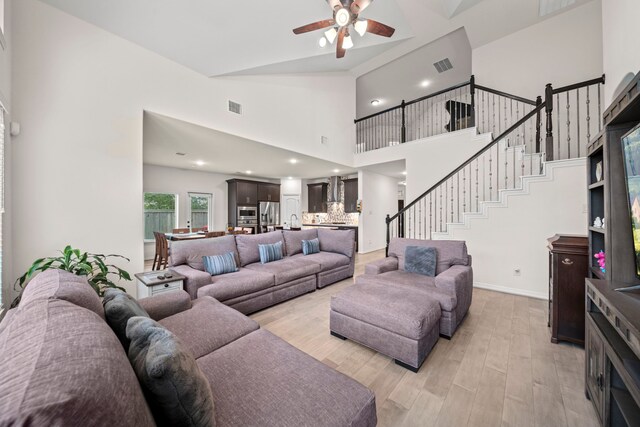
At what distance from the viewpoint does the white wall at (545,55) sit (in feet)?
13.7

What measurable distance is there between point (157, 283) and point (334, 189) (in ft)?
20.7

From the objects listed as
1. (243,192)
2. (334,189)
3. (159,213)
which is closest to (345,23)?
(334,189)

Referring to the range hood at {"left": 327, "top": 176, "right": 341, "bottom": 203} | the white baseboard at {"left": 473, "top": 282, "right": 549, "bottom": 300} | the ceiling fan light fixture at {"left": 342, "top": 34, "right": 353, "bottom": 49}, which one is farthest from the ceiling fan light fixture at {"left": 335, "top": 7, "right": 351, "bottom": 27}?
the range hood at {"left": 327, "top": 176, "right": 341, "bottom": 203}

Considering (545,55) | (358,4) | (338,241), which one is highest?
(545,55)

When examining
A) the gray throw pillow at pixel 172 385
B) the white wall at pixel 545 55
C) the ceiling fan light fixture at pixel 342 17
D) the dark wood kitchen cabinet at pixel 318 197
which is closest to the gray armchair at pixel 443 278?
the gray throw pillow at pixel 172 385

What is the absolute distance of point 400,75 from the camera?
6.32m

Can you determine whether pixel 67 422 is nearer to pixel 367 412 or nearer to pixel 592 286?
pixel 367 412

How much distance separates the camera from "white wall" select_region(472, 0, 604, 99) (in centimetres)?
418

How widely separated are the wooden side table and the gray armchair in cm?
204

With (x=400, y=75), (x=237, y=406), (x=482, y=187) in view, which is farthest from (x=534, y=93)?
(x=237, y=406)

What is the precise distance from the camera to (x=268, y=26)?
3.21 metres

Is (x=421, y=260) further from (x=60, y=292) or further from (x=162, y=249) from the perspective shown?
(x=162, y=249)

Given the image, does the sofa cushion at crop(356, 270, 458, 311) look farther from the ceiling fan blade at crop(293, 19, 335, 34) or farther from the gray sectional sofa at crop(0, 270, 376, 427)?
the ceiling fan blade at crop(293, 19, 335, 34)

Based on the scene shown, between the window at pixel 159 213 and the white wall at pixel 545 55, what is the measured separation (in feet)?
27.1
